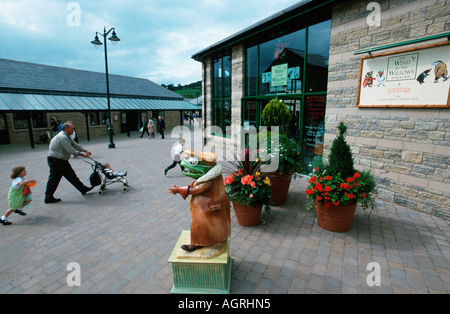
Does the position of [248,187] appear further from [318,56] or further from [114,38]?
[114,38]

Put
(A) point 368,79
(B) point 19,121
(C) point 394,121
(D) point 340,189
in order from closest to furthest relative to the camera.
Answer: (D) point 340,189, (C) point 394,121, (A) point 368,79, (B) point 19,121

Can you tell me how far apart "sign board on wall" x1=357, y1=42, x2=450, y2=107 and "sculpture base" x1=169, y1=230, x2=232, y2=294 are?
5.03 meters

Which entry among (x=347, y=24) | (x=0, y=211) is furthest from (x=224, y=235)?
(x=347, y=24)

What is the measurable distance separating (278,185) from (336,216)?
1.47m

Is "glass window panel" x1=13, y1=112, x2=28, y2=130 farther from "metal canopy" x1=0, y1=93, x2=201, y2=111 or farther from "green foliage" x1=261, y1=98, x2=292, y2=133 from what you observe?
"green foliage" x1=261, y1=98, x2=292, y2=133

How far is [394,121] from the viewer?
5.12 metres

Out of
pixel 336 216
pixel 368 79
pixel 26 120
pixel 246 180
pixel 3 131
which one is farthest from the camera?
pixel 26 120

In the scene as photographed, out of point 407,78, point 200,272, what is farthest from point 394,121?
point 200,272

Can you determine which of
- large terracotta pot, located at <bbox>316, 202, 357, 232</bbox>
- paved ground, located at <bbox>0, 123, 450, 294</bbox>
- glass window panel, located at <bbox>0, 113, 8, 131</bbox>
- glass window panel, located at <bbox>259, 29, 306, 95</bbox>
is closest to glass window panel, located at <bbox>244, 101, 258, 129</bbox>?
glass window panel, located at <bbox>259, 29, 306, 95</bbox>

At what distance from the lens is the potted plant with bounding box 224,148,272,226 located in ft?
13.8

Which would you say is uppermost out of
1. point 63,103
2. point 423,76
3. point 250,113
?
point 63,103

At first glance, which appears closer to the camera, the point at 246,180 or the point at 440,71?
the point at 246,180

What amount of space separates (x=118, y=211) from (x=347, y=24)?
23.7 feet

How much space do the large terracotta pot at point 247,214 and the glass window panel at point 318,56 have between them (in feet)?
14.6
